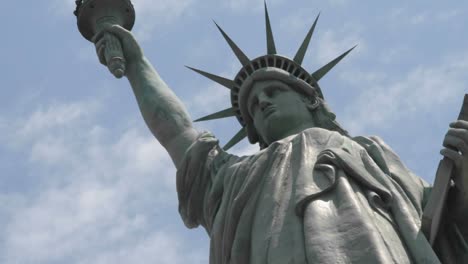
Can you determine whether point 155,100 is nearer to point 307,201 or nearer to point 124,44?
point 124,44

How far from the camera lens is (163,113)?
1152cm

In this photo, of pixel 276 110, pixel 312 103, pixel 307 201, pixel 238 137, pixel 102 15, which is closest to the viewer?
pixel 307 201

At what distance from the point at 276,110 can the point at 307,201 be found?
210 centimetres

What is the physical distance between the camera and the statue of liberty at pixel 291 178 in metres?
8.88

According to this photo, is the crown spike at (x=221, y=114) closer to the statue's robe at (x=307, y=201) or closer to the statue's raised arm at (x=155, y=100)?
the statue's raised arm at (x=155, y=100)

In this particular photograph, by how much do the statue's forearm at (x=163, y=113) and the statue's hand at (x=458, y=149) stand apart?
2.71 m

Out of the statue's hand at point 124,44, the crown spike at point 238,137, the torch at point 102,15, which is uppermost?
the torch at point 102,15

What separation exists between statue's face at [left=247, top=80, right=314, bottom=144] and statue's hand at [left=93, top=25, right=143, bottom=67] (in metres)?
1.40

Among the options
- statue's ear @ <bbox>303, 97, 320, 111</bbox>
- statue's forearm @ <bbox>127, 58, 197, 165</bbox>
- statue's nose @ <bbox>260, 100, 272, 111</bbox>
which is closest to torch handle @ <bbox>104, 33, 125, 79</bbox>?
statue's forearm @ <bbox>127, 58, 197, 165</bbox>

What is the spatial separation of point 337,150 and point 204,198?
155 centimetres

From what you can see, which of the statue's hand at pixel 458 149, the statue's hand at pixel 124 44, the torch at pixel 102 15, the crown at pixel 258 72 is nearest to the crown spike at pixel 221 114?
the crown at pixel 258 72

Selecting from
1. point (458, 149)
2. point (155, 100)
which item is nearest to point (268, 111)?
point (155, 100)

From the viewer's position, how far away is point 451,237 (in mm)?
9805

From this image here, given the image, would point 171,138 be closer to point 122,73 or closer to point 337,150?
point 122,73
